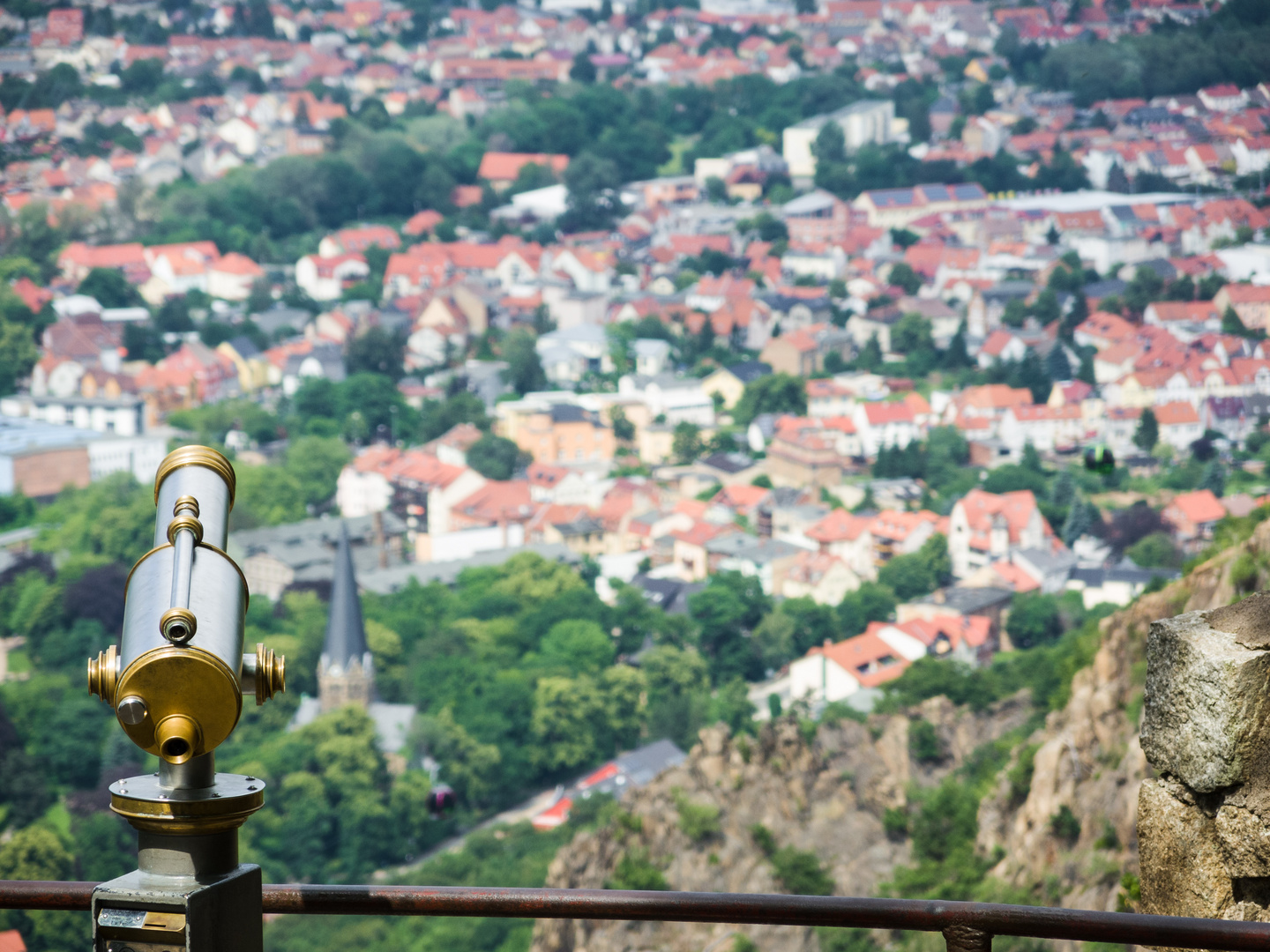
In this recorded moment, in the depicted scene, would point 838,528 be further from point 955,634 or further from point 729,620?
point 955,634

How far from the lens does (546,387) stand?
35312 millimetres

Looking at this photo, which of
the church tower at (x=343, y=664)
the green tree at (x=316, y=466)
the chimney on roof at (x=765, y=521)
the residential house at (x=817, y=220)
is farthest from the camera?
the residential house at (x=817, y=220)

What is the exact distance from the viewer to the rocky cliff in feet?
18.8

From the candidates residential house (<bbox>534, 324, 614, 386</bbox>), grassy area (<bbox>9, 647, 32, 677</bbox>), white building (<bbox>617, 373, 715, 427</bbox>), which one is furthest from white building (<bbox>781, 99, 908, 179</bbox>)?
grassy area (<bbox>9, 647, 32, 677</bbox>)

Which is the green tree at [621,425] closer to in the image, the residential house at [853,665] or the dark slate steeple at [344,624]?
the residential house at [853,665]

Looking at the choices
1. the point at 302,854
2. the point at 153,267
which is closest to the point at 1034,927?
the point at 302,854

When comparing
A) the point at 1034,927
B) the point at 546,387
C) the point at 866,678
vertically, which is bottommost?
the point at 546,387

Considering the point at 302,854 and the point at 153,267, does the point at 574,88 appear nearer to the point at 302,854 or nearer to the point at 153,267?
the point at 153,267

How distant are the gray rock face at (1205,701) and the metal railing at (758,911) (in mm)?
325

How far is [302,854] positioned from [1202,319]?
24252 mm

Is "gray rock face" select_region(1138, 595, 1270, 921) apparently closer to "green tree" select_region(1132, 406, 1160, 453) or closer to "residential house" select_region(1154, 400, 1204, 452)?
"residential house" select_region(1154, 400, 1204, 452)

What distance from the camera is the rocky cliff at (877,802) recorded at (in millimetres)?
5723

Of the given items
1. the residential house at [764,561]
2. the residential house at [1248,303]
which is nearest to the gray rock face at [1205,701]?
the residential house at [764,561]

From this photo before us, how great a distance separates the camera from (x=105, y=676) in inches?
31.8
